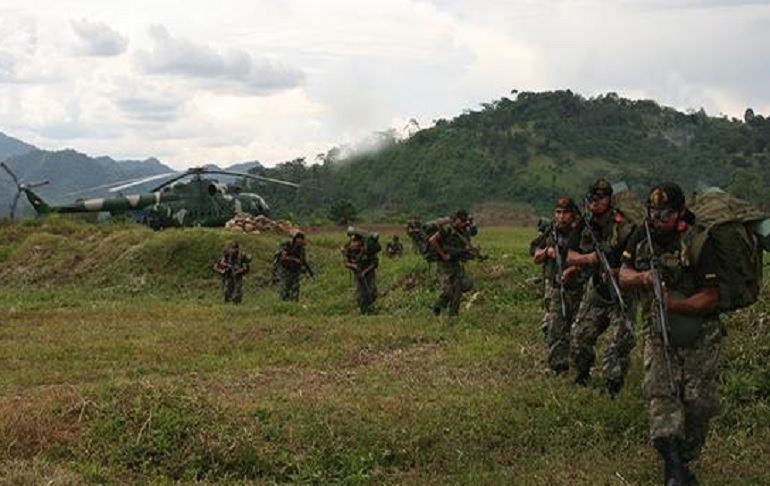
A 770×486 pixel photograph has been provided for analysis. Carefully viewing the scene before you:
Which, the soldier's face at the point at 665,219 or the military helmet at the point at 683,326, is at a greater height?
the soldier's face at the point at 665,219

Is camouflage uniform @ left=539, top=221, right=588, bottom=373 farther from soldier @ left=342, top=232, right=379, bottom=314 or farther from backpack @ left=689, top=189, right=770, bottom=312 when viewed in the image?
soldier @ left=342, top=232, right=379, bottom=314

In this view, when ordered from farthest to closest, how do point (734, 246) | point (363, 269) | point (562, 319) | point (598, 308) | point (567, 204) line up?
point (363, 269)
point (562, 319)
point (567, 204)
point (598, 308)
point (734, 246)

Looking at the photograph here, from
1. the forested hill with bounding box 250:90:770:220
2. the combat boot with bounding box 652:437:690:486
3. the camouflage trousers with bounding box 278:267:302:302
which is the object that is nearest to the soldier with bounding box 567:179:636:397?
the combat boot with bounding box 652:437:690:486

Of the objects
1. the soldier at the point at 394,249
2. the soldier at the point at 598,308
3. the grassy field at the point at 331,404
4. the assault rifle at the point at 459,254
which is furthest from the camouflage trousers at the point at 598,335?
the soldier at the point at 394,249

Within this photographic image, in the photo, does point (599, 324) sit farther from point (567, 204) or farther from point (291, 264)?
point (291, 264)

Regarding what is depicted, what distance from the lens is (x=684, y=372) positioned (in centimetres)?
664

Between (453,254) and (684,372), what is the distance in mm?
9295

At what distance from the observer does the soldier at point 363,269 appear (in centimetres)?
1834

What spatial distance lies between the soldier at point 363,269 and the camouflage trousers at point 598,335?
864 cm

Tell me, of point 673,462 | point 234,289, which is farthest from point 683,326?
point 234,289

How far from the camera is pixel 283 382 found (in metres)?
10.5

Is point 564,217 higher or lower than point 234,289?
higher

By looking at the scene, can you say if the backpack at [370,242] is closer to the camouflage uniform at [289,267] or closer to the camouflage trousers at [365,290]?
the camouflage trousers at [365,290]

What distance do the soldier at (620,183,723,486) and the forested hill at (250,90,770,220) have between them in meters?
69.1
